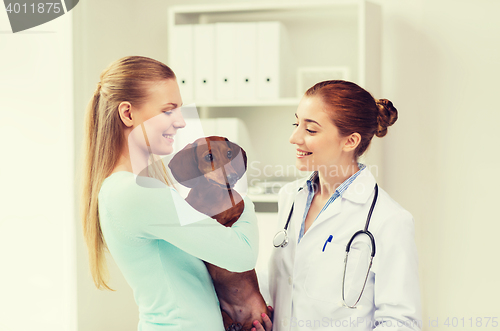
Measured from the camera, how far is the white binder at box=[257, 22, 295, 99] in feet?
6.79

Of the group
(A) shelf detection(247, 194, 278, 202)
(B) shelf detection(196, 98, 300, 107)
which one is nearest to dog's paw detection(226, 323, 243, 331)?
(A) shelf detection(247, 194, 278, 202)

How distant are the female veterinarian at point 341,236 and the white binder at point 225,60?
3.26 ft

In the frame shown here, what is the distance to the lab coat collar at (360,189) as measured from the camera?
1.13 metres

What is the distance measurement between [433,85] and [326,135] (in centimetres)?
141

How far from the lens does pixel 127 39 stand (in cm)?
242

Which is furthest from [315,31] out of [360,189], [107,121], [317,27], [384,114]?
[107,121]

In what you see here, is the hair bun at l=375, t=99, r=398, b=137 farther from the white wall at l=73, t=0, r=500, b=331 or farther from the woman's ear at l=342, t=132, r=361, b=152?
the white wall at l=73, t=0, r=500, b=331

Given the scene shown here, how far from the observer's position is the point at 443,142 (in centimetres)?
227

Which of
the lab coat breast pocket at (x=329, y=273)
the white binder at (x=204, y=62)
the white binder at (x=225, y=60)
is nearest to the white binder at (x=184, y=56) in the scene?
the white binder at (x=204, y=62)

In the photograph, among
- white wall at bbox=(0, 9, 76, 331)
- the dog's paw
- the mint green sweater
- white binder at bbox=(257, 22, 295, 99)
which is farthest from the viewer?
white binder at bbox=(257, 22, 295, 99)

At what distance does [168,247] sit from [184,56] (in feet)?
4.65

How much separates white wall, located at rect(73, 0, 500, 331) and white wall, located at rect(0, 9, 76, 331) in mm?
301

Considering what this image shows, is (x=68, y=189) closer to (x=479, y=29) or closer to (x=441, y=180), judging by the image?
(x=441, y=180)

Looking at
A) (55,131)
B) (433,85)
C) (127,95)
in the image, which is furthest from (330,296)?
(433,85)
